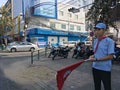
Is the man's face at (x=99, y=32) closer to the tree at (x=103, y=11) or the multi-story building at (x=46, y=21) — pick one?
the tree at (x=103, y=11)

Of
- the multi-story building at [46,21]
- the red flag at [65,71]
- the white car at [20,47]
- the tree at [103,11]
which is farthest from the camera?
the multi-story building at [46,21]

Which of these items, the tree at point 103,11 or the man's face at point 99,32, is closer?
the man's face at point 99,32

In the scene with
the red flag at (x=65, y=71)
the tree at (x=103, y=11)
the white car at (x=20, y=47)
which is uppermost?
the tree at (x=103, y=11)

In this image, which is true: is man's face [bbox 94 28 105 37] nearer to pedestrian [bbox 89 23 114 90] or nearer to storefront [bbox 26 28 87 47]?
pedestrian [bbox 89 23 114 90]

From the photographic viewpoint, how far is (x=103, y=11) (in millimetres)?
16281

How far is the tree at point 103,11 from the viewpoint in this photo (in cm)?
1569

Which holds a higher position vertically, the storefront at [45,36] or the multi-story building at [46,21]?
the multi-story building at [46,21]

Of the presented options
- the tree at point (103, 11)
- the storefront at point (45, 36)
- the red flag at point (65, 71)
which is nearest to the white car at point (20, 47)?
the storefront at point (45, 36)

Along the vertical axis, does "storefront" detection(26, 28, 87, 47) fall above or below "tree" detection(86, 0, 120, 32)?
below

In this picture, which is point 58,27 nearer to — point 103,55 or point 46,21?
point 46,21

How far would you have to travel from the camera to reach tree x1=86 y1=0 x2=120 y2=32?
15.7 m

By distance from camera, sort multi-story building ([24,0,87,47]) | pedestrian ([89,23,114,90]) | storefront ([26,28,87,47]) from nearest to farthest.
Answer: pedestrian ([89,23,114,90]) < storefront ([26,28,87,47]) < multi-story building ([24,0,87,47])

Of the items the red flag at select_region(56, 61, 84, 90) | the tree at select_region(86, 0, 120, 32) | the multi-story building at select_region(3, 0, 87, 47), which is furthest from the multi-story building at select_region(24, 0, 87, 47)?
the red flag at select_region(56, 61, 84, 90)

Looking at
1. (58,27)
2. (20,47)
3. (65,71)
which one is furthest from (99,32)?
(58,27)
